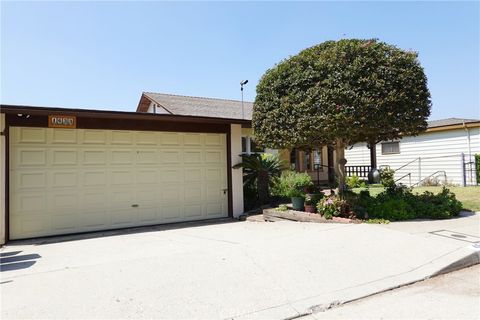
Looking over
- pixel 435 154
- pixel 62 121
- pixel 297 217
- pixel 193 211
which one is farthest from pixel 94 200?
pixel 435 154

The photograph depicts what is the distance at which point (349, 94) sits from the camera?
24.5ft

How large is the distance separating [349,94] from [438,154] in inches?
501

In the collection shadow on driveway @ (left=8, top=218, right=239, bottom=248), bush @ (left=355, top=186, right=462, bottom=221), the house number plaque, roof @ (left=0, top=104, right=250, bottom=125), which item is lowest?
shadow on driveway @ (left=8, top=218, right=239, bottom=248)

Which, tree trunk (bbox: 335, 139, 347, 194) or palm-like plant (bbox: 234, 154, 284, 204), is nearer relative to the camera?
tree trunk (bbox: 335, 139, 347, 194)

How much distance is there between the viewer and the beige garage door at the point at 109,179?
25.6 ft

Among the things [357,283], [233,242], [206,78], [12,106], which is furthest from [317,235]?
[206,78]

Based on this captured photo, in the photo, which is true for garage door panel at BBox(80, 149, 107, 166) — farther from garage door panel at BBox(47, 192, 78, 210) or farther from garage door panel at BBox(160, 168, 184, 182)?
garage door panel at BBox(160, 168, 184, 182)

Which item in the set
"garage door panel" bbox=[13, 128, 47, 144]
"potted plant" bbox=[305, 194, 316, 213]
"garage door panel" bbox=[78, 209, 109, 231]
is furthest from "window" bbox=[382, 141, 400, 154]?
"garage door panel" bbox=[13, 128, 47, 144]

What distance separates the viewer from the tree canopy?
746 centimetres

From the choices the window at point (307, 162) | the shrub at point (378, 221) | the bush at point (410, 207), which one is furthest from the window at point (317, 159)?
the shrub at point (378, 221)

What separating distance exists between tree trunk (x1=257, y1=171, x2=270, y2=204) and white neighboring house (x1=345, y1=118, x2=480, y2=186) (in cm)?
921

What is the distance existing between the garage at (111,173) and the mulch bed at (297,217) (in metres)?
1.49

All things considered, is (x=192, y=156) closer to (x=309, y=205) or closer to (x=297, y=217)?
(x=297, y=217)

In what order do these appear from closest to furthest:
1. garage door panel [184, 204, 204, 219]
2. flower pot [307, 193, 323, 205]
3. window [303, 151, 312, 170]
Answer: flower pot [307, 193, 323, 205], garage door panel [184, 204, 204, 219], window [303, 151, 312, 170]
